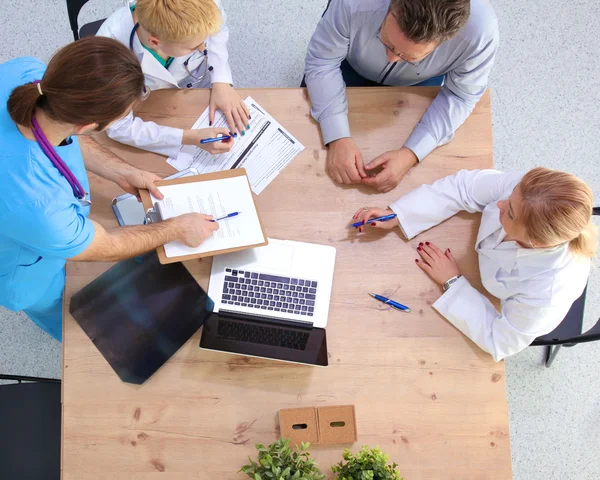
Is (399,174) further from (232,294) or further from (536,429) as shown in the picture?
(536,429)

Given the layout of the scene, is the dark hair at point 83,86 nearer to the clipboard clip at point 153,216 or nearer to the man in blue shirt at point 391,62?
the clipboard clip at point 153,216

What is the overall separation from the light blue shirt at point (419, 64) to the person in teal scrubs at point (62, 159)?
49 centimetres

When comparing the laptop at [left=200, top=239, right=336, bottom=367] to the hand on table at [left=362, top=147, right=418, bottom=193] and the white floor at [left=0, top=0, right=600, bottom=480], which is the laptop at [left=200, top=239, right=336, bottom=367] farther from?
the white floor at [left=0, top=0, right=600, bottom=480]

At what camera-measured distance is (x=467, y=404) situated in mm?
1326

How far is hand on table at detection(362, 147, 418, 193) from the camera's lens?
144cm

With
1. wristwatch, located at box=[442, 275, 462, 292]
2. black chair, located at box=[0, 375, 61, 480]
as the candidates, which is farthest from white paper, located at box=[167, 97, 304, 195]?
black chair, located at box=[0, 375, 61, 480]

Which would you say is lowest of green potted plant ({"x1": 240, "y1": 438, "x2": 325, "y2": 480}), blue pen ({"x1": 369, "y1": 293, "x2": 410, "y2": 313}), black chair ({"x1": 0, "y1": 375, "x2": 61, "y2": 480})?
black chair ({"x1": 0, "y1": 375, "x2": 61, "y2": 480})

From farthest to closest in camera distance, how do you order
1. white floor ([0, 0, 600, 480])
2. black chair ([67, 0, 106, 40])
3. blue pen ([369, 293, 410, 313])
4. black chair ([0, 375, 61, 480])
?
white floor ([0, 0, 600, 480]) → black chair ([67, 0, 106, 40]) → black chair ([0, 375, 61, 480]) → blue pen ([369, 293, 410, 313])

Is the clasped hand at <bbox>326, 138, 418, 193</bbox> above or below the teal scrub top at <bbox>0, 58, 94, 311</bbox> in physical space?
below

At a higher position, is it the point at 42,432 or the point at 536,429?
the point at 42,432

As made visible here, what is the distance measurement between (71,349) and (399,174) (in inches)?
38.6

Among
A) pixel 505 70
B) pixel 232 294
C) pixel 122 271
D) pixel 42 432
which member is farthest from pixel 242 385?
pixel 505 70

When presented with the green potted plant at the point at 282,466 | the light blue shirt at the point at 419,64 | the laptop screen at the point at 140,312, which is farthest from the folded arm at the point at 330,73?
the green potted plant at the point at 282,466

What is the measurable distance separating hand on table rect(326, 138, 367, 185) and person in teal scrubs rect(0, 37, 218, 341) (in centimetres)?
38
